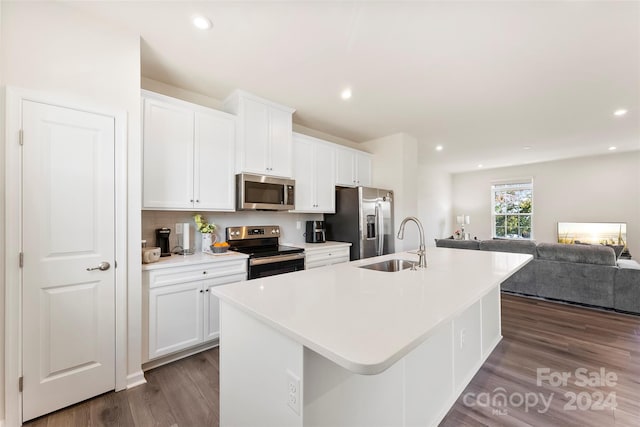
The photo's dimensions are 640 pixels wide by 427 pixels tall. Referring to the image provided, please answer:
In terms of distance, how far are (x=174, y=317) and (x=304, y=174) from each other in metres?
2.17

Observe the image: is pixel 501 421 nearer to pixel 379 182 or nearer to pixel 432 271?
pixel 432 271

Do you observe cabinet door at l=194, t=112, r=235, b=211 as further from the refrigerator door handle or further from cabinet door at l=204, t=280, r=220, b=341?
the refrigerator door handle

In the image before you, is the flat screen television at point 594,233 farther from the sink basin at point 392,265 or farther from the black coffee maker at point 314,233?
the sink basin at point 392,265

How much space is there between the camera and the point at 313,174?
364 centimetres

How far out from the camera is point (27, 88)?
62.5 inches

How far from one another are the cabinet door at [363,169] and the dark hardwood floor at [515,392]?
2.71 metres

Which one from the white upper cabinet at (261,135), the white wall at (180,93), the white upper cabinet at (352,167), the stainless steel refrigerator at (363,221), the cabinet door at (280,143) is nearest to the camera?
the white wall at (180,93)

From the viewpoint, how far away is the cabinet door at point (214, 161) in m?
2.56

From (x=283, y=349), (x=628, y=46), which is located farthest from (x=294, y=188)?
(x=628, y=46)

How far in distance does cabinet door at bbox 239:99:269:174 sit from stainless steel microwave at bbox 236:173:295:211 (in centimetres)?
13

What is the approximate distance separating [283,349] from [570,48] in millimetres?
2937

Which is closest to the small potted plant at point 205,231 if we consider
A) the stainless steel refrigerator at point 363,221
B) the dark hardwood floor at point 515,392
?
the dark hardwood floor at point 515,392

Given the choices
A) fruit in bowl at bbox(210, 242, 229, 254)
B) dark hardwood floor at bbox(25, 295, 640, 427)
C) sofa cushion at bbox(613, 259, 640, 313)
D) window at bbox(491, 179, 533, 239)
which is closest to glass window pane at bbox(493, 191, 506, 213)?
window at bbox(491, 179, 533, 239)

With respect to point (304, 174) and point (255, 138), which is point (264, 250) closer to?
point (304, 174)
